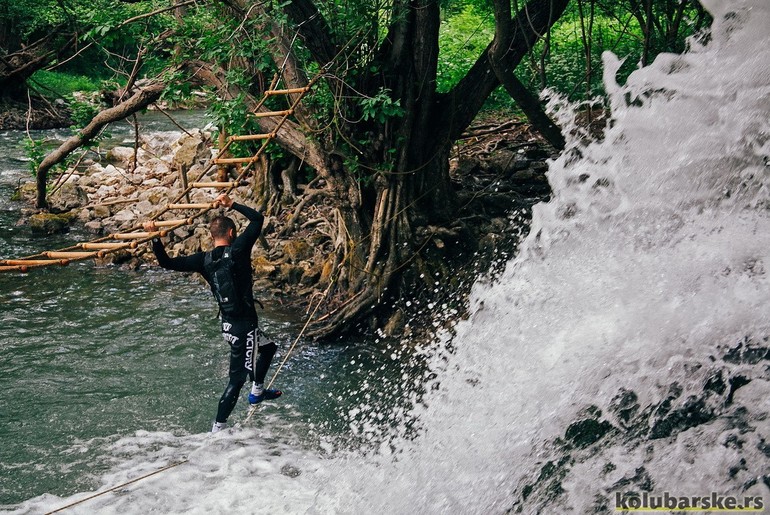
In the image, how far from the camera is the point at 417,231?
30.5ft

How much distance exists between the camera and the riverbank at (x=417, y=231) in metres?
9.24

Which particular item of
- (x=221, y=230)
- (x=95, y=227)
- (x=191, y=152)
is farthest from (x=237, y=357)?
(x=191, y=152)

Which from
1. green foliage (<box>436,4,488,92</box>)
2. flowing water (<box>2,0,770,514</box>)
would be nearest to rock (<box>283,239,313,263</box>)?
flowing water (<box>2,0,770,514</box>)

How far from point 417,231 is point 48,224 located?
7651 millimetres

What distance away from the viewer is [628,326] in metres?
5.42

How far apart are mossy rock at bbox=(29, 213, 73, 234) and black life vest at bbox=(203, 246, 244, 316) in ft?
26.7

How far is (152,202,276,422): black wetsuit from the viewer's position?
6.66 metres

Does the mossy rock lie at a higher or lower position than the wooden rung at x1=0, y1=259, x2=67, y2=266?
lower

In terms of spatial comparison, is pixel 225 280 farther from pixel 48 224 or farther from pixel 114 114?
pixel 48 224

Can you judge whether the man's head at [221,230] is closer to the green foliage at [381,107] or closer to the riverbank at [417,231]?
the green foliage at [381,107]

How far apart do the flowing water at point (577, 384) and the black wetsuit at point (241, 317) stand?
596 mm

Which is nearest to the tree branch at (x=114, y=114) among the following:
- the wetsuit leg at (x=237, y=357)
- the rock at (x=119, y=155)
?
the wetsuit leg at (x=237, y=357)

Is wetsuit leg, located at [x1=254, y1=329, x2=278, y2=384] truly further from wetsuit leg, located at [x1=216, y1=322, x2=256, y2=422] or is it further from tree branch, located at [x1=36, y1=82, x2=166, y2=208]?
tree branch, located at [x1=36, y1=82, x2=166, y2=208]

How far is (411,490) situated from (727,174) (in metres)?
3.23
